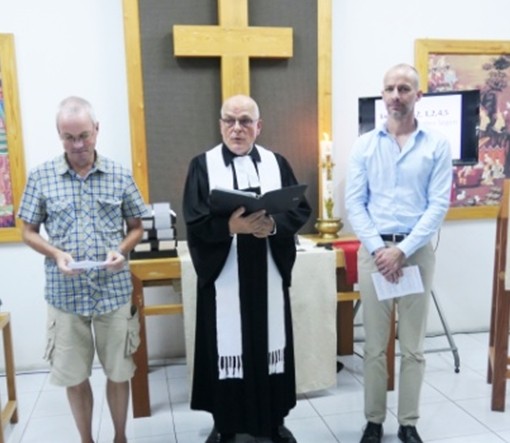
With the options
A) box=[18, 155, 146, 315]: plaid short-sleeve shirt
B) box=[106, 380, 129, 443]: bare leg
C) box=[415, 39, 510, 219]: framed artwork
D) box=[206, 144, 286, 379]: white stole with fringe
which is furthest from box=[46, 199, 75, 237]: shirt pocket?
box=[415, 39, 510, 219]: framed artwork

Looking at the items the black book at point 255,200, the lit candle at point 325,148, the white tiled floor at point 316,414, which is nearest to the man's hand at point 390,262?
the black book at point 255,200

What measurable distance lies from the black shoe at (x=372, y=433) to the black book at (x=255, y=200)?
1.09m

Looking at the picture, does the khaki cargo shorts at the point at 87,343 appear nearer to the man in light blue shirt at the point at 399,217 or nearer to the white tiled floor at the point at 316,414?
the white tiled floor at the point at 316,414

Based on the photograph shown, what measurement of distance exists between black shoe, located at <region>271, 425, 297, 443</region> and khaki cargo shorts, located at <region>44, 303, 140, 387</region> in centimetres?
70

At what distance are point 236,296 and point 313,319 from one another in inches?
28.2

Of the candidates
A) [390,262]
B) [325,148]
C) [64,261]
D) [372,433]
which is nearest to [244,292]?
[390,262]

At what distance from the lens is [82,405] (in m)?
1.99

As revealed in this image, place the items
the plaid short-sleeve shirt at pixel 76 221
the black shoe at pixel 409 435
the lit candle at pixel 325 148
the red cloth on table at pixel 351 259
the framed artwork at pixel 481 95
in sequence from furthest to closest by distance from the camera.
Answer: the framed artwork at pixel 481 95 < the lit candle at pixel 325 148 < the red cloth on table at pixel 351 259 < the black shoe at pixel 409 435 < the plaid short-sleeve shirt at pixel 76 221

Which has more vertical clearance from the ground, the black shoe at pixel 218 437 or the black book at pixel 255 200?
the black book at pixel 255 200

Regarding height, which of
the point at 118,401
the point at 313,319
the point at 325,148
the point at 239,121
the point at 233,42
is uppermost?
the point at 233,42

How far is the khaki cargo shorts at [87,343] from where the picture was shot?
1.87 meters

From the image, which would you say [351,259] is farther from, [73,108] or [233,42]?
[73,108]

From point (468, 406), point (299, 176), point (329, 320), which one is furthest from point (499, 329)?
point (299, 176)

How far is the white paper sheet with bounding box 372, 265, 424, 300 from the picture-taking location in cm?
203
